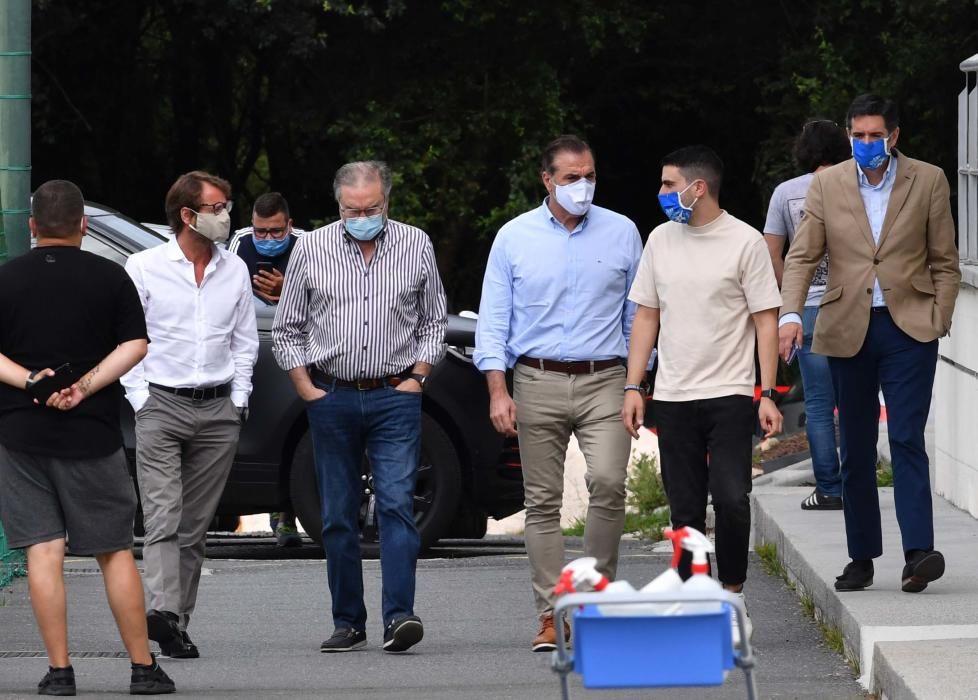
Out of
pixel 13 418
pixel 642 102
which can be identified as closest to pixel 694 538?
pixel 13 418

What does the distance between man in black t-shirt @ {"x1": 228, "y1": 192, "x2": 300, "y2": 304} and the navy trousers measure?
3150 mm

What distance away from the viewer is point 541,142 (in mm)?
20906

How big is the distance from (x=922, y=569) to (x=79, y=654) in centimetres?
328

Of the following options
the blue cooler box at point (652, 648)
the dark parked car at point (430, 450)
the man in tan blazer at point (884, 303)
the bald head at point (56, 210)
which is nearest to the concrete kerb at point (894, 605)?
the man in tan blazer at point (884, 303)

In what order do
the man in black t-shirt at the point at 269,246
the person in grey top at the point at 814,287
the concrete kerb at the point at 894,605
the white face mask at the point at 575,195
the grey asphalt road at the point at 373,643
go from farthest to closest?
the man in black t-shirt at the point at 269,246
the person in grey top at the point at 814,287
the white face mask at the point at 575,195
the grey asphalt road at the point at 373,643
the concrete kerb at the point at 894,605

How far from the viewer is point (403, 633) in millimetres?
6988

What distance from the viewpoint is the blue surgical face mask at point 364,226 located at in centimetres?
699

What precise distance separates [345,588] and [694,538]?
3057 millimetres

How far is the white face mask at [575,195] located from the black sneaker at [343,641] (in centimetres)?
185

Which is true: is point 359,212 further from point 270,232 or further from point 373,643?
point 270,232

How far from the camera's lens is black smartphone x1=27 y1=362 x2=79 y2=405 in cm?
608

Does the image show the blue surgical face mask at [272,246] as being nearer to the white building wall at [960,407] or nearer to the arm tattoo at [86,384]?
the arm tattoo at [86,384]

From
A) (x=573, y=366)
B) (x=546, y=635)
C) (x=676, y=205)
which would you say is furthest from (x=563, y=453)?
(x=676, y=205)

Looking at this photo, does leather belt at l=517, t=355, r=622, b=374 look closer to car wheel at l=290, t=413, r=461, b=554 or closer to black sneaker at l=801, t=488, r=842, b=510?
car wheel at l=290, t=413, r=461, b=554
